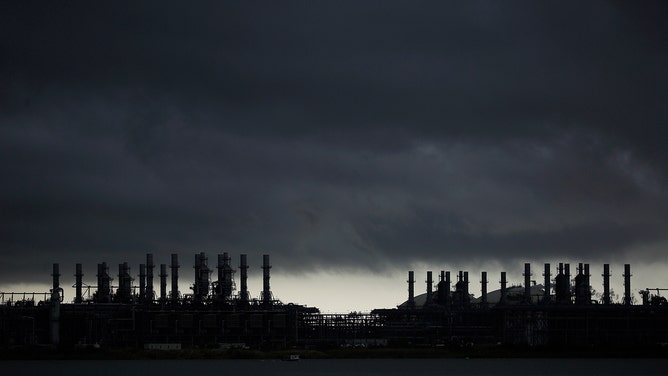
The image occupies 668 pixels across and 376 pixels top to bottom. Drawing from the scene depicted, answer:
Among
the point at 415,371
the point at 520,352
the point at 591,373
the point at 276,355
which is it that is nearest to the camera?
the point at 591,373

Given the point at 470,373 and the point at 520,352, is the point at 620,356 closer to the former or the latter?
the point at 520,352

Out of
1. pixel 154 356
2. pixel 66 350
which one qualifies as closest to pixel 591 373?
pixel 154 356

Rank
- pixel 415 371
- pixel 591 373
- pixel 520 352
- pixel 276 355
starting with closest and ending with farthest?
pixel 591 373
pixel 415 371
pixel 520 352
pixel 276 355

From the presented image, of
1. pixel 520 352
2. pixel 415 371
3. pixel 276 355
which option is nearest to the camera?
pixel 415 371

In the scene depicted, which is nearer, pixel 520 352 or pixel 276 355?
pixel 520 352

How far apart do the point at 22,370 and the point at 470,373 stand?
6464cm

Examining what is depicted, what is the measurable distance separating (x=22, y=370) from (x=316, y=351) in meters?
54.5

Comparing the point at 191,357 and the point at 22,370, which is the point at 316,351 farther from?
the point at 22,370

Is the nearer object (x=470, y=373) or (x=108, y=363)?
(x=470, y=373)

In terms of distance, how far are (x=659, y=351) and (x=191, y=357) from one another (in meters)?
82.0

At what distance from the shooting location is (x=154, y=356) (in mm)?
191375

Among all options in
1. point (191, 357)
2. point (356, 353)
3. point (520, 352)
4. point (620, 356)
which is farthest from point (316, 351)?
point (620, 356)

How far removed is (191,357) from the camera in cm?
19512

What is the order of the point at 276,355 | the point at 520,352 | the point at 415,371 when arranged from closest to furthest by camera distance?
the point at 415,371, the point at 520,352, the point at 276,355
